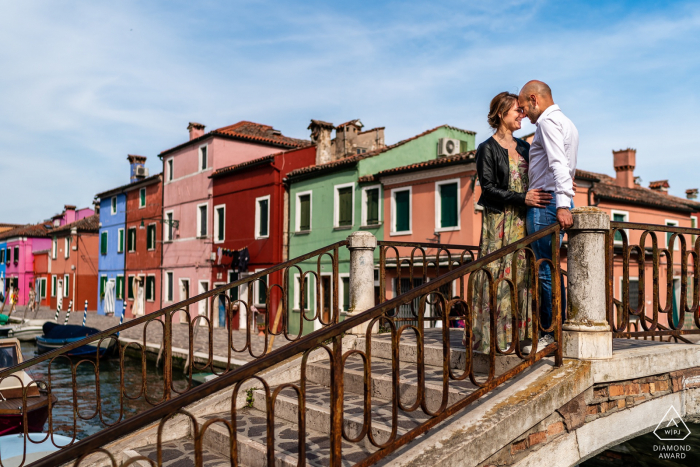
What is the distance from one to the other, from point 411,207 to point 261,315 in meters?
8.07

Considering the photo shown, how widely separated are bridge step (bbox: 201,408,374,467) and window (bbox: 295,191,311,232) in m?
18.2

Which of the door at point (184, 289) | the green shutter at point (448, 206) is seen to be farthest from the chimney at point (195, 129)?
the green shutter at point (448, 206)

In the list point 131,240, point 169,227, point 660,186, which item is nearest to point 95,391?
point 169,227

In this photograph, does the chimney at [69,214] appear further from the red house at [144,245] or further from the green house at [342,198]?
the green house at [342,198]

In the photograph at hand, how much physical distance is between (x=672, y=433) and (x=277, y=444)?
3615 mm

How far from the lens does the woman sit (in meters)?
4.02

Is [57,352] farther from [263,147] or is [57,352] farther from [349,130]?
[263,147]

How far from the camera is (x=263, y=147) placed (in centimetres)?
2797

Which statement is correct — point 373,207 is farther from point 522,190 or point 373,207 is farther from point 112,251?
point 112,251

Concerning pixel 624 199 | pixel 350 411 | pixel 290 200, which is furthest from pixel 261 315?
pixel 350 411

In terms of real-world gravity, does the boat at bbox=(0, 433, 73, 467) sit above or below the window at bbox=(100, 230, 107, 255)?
below

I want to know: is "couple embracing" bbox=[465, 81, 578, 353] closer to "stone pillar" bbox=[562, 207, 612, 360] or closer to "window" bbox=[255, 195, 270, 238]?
"stone pillar" bbox=[562, 207, 612, 360]

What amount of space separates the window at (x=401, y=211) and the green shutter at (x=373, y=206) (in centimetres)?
76

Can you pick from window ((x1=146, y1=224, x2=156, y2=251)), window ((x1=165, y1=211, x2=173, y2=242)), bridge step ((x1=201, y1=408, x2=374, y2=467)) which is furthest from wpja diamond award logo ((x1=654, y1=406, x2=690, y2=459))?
window ((x1=146, y1=224, x2=156, y2=251))
